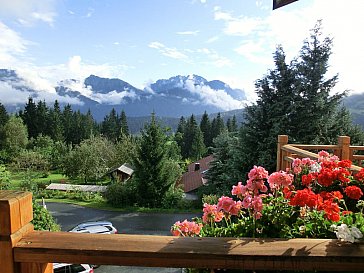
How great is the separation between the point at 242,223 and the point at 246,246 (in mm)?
404

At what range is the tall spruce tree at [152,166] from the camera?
16.5 metres

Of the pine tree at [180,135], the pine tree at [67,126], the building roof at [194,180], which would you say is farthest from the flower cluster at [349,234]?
the pine tree at [67,126]

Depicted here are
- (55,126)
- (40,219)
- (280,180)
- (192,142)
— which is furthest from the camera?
(192,142)

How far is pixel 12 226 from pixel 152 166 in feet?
52.4

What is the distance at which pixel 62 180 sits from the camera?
2603cm

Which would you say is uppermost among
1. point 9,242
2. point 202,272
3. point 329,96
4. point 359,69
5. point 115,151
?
point 359,69

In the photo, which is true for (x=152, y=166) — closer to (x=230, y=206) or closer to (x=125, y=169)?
(x=125, y=169)

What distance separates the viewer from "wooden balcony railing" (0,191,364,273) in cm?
75

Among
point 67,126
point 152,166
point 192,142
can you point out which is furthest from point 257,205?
point 67,126

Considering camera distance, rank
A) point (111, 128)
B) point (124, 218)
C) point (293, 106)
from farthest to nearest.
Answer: point (111, 128) → point (124, 218) → point (293, 106)

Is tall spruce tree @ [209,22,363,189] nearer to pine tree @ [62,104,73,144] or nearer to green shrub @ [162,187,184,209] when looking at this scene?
green shrub @ [162,187,184,209]

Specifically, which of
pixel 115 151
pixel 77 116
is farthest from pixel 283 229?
pixel 77 116

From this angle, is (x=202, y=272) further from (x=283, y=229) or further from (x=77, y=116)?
(x=77, y=116)

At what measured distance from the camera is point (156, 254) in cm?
76
